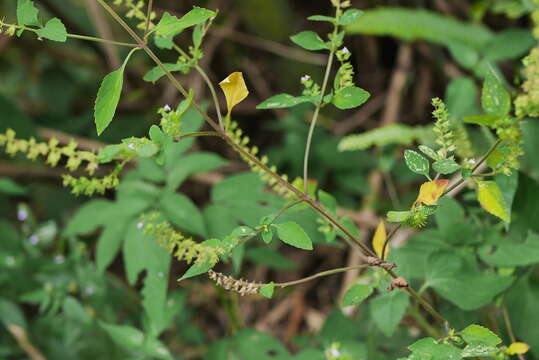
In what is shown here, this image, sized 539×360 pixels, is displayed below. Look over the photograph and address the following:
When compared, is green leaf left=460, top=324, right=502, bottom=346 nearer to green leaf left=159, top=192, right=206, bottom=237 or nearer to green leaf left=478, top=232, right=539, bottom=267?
green leaf left=478, top=232, right=539, bottom=267

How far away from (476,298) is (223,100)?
192 centimetres

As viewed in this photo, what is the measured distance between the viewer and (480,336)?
959 mm

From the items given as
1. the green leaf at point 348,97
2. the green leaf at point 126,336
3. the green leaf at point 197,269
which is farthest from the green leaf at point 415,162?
the green leaf at point 126,336

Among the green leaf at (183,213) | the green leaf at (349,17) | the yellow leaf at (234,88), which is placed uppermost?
the green leaf at (349,17)

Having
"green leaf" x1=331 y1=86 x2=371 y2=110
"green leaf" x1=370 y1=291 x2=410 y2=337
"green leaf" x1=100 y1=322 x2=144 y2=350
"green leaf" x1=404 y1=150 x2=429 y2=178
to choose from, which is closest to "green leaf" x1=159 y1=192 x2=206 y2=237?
"green leaf" x1=100 y1=322 x2=144 y2=350

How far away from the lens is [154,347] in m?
1.55

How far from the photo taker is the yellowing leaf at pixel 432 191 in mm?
917

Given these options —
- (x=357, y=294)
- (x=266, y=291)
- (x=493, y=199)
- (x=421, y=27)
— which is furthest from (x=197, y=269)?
(x=421, y=27)

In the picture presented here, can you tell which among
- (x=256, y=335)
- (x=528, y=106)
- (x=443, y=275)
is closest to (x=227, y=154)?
(x=256, y=335)

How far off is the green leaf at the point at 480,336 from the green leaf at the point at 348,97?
45cm

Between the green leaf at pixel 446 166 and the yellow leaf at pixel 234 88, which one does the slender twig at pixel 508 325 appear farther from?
the yellow leaf at pixel 234 88

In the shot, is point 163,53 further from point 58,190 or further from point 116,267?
point 116,267

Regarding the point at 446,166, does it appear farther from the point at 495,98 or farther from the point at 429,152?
the point at 495,98

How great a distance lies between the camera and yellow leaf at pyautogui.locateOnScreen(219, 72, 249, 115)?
0.99 m
